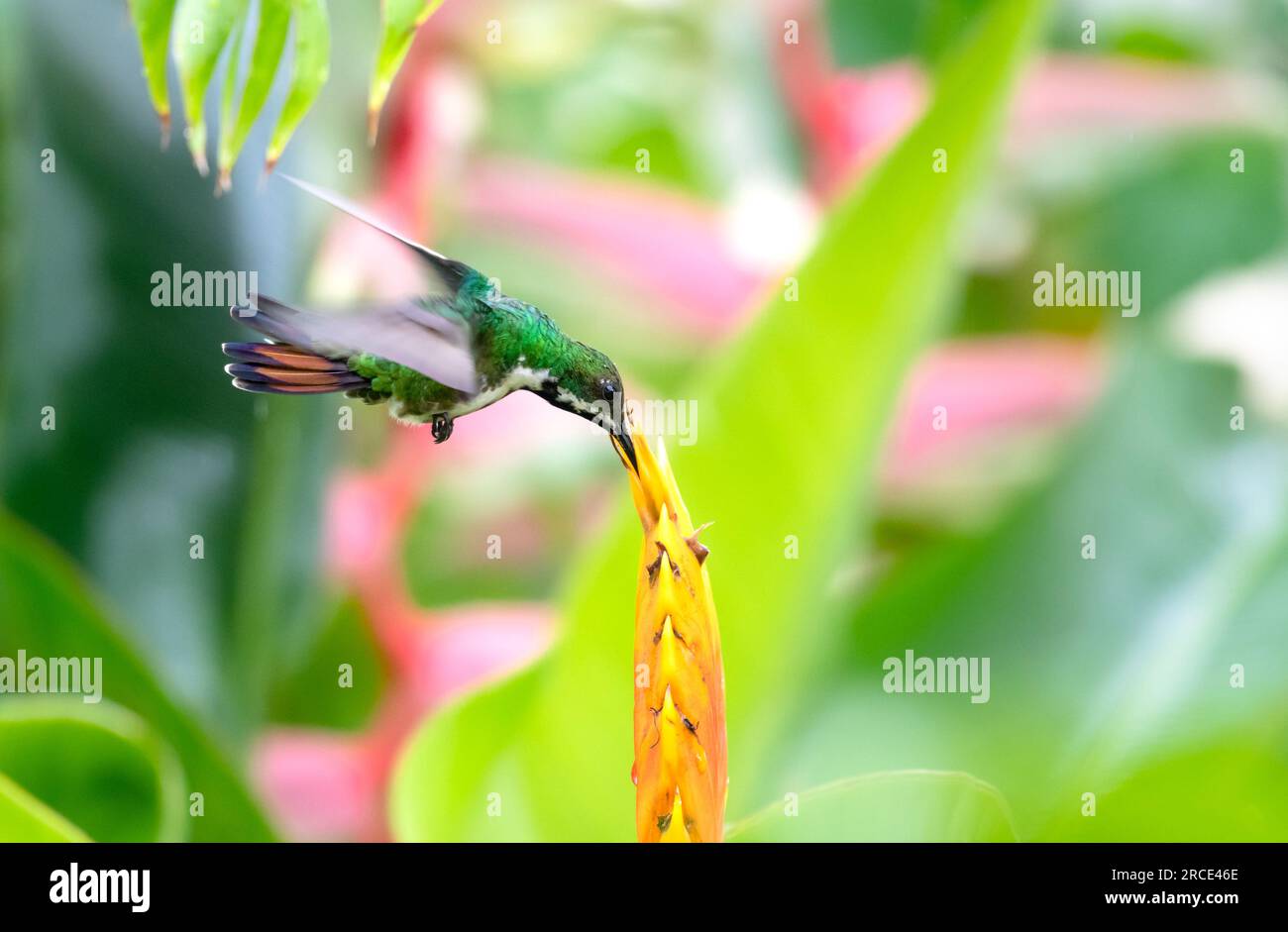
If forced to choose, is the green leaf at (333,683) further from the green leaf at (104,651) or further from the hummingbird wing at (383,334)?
the hummingbird wing at (383,334)

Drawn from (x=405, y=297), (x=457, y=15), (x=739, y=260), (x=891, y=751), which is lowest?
(x=891, y=751)

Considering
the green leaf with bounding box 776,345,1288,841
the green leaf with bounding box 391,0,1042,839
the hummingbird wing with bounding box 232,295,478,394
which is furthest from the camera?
the green leaf with bounding box 776,345,1288,841

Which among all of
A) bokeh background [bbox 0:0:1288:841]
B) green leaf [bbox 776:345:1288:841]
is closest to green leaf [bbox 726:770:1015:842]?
bokeh background [bbox 0:0:1288:841]

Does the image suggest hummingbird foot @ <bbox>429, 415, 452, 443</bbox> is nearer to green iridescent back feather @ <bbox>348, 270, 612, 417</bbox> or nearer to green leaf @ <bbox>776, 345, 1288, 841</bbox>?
green iridescent back feather @ <bbox>348, 270, 612, 417</bbox>

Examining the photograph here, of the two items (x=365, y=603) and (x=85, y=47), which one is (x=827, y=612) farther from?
(x=85, y=47)

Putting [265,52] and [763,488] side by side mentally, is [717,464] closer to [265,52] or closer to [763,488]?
[763,488]

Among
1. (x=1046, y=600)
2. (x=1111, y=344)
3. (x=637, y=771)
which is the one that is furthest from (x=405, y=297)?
(x=1111, y=344)

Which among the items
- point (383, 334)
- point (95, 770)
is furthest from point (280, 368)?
point (95, 770)

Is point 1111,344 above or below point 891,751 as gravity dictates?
above
